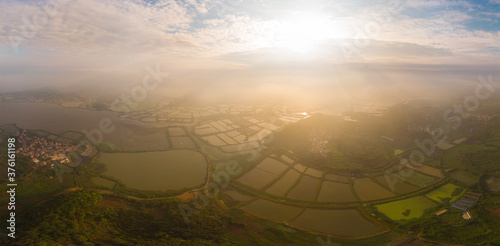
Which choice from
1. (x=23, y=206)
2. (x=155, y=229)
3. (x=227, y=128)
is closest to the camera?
(x=155, y=229)

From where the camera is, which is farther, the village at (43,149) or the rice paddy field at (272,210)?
the village at (43,149)

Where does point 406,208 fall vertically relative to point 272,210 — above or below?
above

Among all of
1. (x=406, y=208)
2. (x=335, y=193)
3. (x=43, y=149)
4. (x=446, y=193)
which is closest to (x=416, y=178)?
(x=446, y=193)

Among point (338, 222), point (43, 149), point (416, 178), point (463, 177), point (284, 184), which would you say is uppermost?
point (463, 177)

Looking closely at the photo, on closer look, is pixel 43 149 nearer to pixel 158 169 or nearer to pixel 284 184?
pixel 158 169

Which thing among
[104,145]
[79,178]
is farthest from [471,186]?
[104,145]

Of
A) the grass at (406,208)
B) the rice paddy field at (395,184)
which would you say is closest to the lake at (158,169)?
the grass at (406,208)

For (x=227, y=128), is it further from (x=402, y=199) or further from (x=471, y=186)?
(x=471, y=186)

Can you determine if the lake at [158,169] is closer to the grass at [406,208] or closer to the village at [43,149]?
the village at [43,149]
